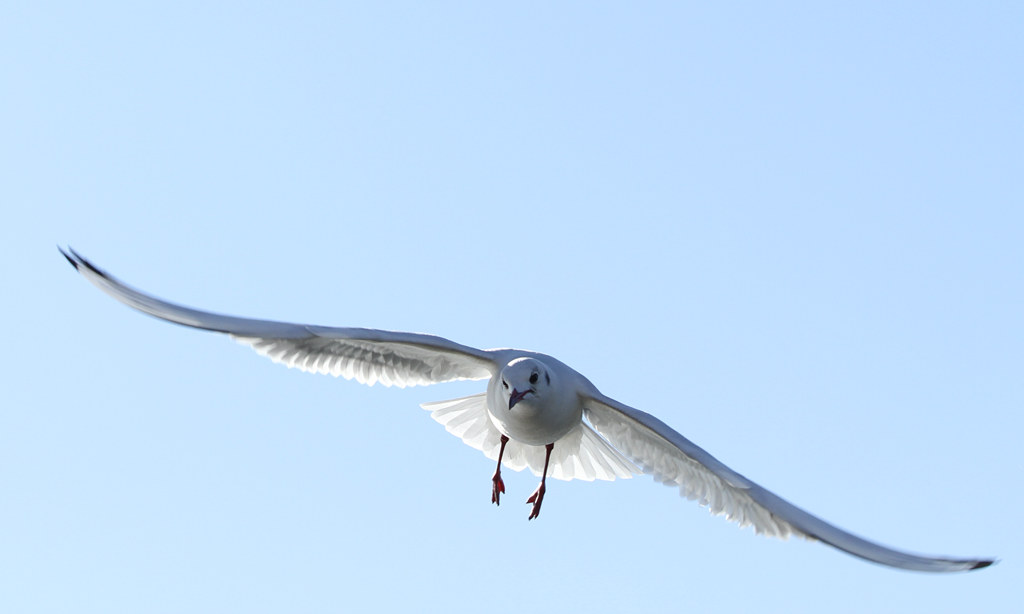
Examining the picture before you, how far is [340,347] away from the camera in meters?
11.0

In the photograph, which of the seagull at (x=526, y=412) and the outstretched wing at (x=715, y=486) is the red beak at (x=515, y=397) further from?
the outstretched wing at (x=715, y=486)

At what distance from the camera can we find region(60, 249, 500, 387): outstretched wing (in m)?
10.1

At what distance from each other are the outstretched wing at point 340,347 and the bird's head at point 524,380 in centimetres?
49

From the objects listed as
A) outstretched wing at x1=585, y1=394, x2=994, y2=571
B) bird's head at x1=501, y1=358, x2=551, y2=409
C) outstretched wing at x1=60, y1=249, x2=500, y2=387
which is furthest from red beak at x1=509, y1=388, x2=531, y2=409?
outstretched wing at x1=585, y1=394, x2=994, y2=571

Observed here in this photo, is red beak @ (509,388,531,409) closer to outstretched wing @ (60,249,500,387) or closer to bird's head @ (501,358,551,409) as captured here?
bird's head @ (501,358,551,409)

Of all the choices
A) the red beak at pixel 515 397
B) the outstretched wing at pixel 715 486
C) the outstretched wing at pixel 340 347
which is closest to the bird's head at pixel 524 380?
the red beak at pixel 515 397

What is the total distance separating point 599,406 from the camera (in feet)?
36.4

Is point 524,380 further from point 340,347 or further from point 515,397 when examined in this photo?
point 340,347

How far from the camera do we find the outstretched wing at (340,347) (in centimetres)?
1012

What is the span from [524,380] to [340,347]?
5.06ft

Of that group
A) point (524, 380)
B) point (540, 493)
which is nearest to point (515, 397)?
point (524, 380)

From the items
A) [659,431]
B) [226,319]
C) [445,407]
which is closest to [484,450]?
[445,407]

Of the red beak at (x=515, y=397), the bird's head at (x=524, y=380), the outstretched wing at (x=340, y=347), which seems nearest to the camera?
the outstretched wing at (x=340, y=347)

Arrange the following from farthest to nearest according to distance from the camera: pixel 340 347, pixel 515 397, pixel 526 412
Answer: pixel 340 347, pixel 526 412, pixel 515 397
